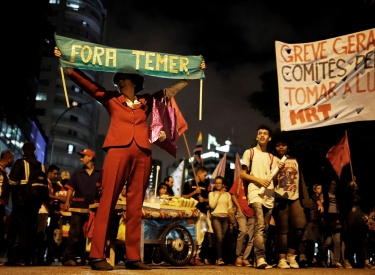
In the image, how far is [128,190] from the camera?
5535 millimetres

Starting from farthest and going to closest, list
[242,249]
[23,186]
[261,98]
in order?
[261,98]
[242,249]
[23,186]

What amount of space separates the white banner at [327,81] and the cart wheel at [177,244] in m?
2.39

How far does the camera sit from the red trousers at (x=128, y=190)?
5.21 m

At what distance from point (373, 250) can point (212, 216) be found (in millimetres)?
6420

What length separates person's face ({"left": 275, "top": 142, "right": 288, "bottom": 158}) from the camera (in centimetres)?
759

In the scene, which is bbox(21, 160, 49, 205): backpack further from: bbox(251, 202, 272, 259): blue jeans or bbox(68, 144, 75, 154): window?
bbox(68, 144, 75, 154): window

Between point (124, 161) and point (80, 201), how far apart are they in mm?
3057

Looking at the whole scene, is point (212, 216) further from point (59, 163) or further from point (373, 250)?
point (59, 163)

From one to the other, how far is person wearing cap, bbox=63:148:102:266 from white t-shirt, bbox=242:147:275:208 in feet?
8.94

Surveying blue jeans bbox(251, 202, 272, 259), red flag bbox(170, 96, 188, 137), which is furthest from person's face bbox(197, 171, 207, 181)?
blue jeans bbox(251, 202, 272, 259)

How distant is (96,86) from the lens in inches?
223

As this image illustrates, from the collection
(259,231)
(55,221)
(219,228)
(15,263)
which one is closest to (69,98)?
(55,221)

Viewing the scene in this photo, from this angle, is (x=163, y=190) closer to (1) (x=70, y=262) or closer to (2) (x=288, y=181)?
(1) (x=70, y=262)

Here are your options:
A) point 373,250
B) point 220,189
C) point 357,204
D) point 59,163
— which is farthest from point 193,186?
point 59,163
